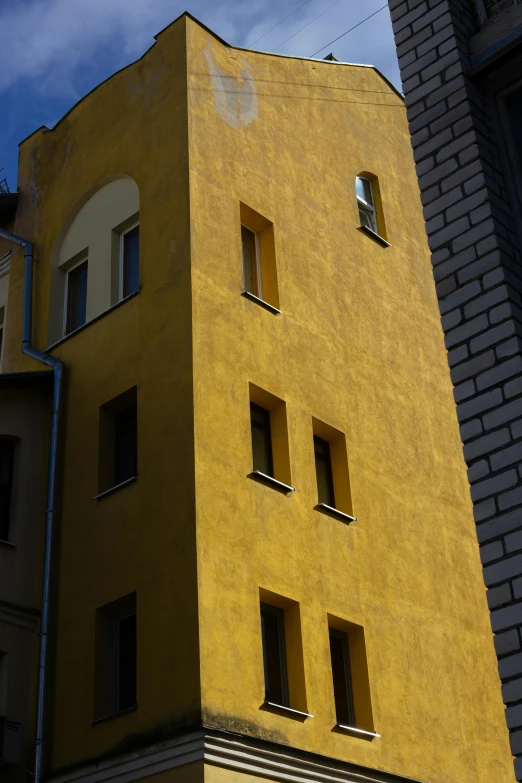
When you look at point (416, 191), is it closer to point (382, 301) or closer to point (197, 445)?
point (382, 301)

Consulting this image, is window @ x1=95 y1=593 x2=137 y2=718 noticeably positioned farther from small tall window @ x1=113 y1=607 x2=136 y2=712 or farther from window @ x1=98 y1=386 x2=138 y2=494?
window @ x1=98 y1=386 x2=138 y2=494

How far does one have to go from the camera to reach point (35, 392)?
1717cm

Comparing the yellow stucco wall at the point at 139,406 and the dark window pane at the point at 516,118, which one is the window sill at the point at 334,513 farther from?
the dark window pane at the point at 516,118

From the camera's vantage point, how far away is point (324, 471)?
17.1 metres

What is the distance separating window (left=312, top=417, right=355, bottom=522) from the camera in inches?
658

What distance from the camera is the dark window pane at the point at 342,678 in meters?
15.1

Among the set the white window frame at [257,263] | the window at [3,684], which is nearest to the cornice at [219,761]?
the window at [3,684]

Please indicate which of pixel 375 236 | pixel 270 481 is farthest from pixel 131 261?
pixel 375 236

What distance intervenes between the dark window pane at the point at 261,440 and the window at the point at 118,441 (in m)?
1.78

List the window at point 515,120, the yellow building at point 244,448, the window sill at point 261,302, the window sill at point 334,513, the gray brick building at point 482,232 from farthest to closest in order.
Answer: the window sill at point 261,302
the window sill at point 334,513
the yellow building at point 244,448
the window at point 515,120
the gray brick building at point 482,232

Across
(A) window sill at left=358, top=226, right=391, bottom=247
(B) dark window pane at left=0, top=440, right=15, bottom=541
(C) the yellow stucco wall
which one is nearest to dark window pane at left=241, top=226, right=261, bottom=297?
(C) the yellow stucco wall

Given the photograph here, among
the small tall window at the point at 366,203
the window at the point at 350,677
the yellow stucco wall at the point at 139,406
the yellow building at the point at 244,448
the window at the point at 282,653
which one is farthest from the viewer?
the small tall window at the point at 366,203

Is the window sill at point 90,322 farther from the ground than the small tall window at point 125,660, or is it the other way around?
the window sill at point 90,322

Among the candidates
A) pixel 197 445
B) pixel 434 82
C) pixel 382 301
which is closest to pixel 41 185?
pixel 382 301
